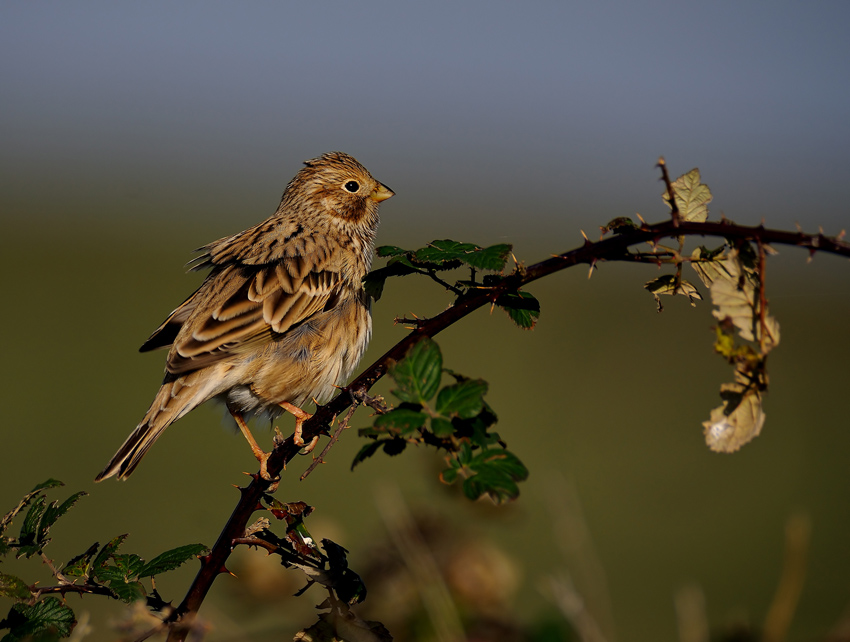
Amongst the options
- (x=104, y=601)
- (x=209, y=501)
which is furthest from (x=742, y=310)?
(x=209, y=501)

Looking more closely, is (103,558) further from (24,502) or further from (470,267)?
(470,267)

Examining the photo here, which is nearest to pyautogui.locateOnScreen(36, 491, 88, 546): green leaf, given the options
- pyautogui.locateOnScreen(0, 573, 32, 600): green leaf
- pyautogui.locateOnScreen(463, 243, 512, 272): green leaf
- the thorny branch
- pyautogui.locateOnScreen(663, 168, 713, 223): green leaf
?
pyautogui.locateOnScreen(0, 573, 32, 600): green leaf

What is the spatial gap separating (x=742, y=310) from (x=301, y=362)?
9.06 feet

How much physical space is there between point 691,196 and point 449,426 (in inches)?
35.4

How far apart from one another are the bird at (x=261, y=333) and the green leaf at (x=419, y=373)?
6.15 feet

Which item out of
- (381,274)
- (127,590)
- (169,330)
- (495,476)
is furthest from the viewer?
(169,330)

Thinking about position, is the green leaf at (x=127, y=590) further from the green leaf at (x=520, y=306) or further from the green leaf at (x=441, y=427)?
the green leaf at (x=520, y=306)

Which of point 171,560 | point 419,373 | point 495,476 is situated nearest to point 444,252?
point 419,373

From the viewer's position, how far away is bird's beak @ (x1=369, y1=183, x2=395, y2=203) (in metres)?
5.54

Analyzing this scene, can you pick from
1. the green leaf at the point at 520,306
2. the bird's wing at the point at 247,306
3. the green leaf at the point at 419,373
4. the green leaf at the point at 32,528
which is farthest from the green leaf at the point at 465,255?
the bird's wing at the point at 247,306

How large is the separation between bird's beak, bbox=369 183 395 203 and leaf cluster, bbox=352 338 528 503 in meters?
3.79

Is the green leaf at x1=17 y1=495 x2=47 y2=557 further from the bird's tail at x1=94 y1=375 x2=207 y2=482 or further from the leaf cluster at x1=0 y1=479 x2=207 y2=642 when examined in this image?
the bird's tail at x1=94 y1=375 x2=207 y2=482

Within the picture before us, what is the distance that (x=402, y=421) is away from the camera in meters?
1.74

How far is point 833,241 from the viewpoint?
1.76 m
